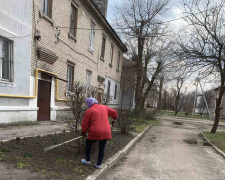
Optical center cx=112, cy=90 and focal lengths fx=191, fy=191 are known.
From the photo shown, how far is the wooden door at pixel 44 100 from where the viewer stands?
28.3 feet

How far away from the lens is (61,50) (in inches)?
383

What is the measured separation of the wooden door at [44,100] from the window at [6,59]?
1.71 meters

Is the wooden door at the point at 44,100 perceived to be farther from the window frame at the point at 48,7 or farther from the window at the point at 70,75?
the window frame at the point at 48,7

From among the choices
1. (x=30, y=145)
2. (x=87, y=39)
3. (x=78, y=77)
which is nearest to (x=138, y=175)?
(x=30, y=145)

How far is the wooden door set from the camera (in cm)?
863

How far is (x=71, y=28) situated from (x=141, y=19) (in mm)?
10114

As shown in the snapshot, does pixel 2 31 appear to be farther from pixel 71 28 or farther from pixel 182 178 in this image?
pixel 182 178

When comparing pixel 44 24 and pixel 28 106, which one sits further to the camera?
pixel 44 24

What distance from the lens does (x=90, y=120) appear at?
3.50m

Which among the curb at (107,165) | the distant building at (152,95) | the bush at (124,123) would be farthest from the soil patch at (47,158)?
the distant building at (152,95)

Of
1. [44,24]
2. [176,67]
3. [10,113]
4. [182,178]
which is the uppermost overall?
[44,24]

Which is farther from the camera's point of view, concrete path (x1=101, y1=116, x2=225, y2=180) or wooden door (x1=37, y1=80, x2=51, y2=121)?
wooden door (x1=37, y1=80, x2=51, y2=121)

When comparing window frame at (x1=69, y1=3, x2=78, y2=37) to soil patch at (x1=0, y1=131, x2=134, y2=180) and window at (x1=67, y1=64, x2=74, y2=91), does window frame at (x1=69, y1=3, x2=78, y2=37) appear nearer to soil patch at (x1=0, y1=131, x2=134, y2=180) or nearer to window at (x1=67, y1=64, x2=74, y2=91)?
window at (x1=67, y1=64, x2=74, y2=91)

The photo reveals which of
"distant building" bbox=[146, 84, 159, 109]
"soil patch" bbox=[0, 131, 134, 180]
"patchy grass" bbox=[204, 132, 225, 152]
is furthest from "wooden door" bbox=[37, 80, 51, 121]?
"distant building" bbox=[146, 84, 159, 109]
